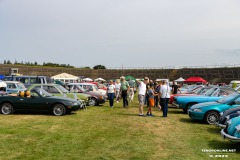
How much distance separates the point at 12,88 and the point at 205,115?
507 inches

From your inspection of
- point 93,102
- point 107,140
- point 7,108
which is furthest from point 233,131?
point 93,102

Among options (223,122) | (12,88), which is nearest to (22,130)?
(223,122)

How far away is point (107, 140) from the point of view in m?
7.95

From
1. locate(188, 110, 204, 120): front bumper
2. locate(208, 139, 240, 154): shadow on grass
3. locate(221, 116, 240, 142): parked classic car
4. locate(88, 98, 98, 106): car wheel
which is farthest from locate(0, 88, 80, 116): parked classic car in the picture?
locate(221, 116, 240, 142): parked classic car

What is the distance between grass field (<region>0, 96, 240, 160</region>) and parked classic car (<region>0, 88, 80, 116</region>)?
5.89ft

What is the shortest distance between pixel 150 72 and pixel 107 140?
60025 mm

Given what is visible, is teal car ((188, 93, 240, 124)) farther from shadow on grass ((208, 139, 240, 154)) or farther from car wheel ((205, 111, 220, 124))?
shadow on grass ((208, 139, 240, 154))

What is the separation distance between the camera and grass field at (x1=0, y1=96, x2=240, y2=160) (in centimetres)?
652

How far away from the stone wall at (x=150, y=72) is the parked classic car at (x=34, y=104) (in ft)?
153

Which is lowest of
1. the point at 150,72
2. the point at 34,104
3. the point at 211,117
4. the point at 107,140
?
the point at 107,140

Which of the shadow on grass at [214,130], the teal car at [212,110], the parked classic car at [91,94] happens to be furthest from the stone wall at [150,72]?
the shadow on grass at [214,130]

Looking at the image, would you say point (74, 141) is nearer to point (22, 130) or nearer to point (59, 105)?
point (22, 130)

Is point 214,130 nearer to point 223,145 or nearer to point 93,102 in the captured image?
point 223,145

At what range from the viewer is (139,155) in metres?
6.49
